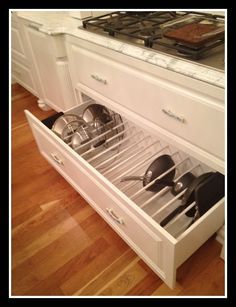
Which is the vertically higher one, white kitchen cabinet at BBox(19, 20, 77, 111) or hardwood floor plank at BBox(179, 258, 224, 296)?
white kitchen cabinet at BBox(19, 20, 77, 111)

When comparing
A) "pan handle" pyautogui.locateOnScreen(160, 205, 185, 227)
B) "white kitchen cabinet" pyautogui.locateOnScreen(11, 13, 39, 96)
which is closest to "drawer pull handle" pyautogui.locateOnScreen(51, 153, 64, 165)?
"pan handle" pyautogui.locateOnScreen(160, 205, 185, 227)

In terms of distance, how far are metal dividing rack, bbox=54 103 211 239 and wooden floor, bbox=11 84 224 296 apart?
0.57 ft

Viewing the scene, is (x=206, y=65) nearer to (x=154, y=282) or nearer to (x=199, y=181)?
(x=199, y=181)

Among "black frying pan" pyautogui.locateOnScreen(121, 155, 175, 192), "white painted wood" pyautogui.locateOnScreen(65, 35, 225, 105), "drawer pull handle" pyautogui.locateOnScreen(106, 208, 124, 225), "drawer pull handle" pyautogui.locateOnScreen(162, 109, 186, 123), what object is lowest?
"drawer pull handle" pyautogui.locateOnScreen(106, 208, 124, 225)

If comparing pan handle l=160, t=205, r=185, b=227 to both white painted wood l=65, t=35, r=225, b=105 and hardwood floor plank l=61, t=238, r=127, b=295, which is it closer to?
hardwood floor plank l=61, t=238, r=127, b=295

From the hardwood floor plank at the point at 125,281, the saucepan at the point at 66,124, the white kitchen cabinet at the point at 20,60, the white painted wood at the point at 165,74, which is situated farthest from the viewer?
the white kitchen cabinet at the point at 20,60

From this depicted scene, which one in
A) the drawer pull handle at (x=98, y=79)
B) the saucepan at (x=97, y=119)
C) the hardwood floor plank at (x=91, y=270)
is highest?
the drawer pull handle at (x=98, y=79)

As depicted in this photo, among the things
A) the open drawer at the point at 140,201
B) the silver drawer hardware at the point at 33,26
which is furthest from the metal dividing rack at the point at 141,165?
the silver drawer hardware at the point at 33,26

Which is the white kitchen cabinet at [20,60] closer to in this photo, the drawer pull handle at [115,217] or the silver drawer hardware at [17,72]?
the silver drawer hardware at [17,72]

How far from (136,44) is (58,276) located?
87cm

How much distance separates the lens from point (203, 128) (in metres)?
0.78

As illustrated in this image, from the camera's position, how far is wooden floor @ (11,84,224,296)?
937 millimetres

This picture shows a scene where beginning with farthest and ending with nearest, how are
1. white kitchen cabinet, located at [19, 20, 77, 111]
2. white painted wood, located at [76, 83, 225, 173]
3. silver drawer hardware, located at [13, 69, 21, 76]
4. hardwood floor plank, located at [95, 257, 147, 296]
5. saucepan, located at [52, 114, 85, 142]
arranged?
silver drawer hardware, located at [13, 69, 21, 76]
white kitchen cabinet, located at [19, 20, 77, 111]
saucepan, located at [52, 114, 85, 142]
hardwood floor plank, located at [95, 257, 147, 296]
white painted wood, located at [76, 83, 225, 173]

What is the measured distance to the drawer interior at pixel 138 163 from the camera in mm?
1001
